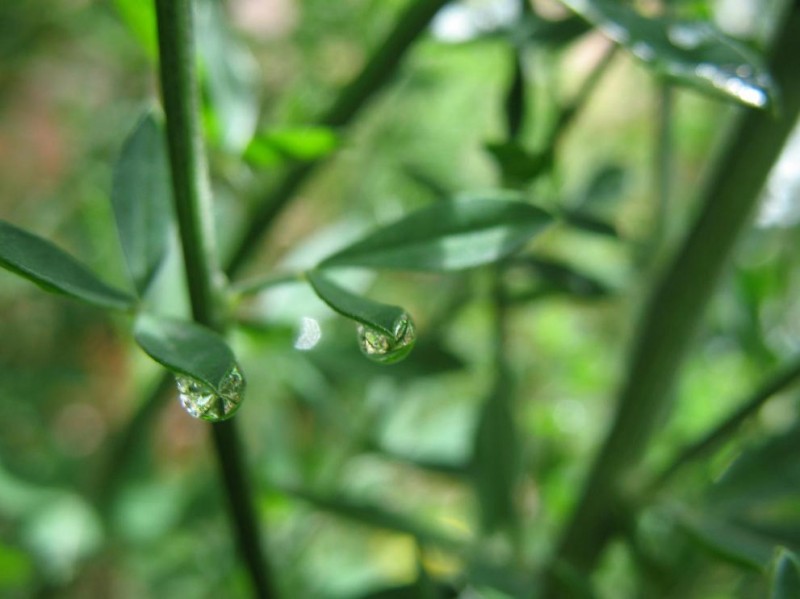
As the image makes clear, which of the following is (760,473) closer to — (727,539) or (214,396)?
(727,539)

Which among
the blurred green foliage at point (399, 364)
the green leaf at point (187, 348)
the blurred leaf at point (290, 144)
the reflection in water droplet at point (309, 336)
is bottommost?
the blurred green foliage at point (399, 364)

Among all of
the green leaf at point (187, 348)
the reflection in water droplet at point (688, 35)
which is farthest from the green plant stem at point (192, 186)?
the reflection in water droplet at point (688, 35)

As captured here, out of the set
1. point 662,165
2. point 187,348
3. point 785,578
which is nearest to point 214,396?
point 187,348

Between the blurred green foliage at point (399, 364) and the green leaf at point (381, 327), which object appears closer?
the green leaf at point (381, 327)

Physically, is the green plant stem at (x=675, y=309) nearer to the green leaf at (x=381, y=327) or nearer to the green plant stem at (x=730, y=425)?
the green plant stem at (x=730, y=425)

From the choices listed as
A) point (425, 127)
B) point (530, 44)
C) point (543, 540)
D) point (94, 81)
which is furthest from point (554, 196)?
point (94, 81)

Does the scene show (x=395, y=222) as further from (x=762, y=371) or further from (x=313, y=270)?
(x=762, y=371)

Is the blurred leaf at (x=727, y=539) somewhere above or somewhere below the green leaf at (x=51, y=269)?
below
